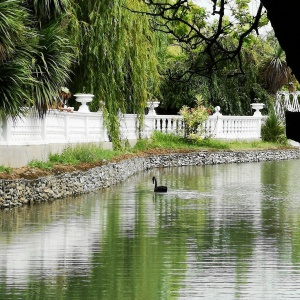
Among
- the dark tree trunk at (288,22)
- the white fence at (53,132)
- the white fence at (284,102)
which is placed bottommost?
the white fence at (53,132)

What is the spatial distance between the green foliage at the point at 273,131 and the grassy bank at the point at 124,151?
125cm

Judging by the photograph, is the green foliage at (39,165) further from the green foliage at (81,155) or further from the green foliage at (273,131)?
the green foliage at (273,131)

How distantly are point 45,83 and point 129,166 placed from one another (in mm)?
8944

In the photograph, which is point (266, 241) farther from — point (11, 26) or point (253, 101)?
point (253, 101)

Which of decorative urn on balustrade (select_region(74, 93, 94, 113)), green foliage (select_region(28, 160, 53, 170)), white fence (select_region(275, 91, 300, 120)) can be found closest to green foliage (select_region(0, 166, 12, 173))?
green foliage (select_region(28, 160, 53, 170))

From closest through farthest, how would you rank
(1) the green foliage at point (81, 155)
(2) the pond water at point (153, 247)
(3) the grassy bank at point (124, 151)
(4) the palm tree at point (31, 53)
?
(2) the pond water at point (153, 247) → (4) the palm tree at point (31, 53) → (3) the grassy bank at point (124, 151) → (1) the green foliage at point (81, 155)

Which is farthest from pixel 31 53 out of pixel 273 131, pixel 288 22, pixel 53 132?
pixel 273 131

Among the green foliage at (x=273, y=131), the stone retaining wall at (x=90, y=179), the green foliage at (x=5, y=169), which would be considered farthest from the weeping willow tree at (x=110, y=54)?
the green foliage at (x=273, y=131)

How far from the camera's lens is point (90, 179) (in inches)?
880

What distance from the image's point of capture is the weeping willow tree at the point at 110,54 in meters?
26.7

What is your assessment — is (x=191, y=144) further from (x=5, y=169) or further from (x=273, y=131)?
(x=5, y=169)

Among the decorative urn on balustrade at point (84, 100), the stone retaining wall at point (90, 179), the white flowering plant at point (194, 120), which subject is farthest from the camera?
the white flowering plant at point (194, 120)

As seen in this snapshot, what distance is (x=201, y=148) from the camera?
3975 centimetres

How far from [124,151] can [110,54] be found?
3921 mm
